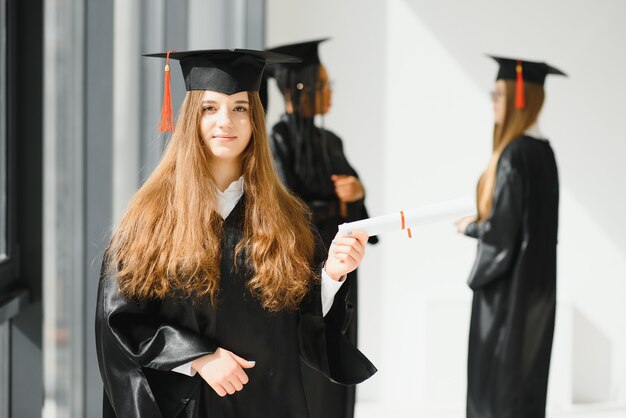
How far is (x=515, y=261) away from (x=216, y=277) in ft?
8.43

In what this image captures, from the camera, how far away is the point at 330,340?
213 centimetres

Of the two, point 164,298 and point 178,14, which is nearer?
point 164,298

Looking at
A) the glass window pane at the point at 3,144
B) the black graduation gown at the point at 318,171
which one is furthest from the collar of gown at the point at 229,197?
the black graduation gown at the point at 318,171

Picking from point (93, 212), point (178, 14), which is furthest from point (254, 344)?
point (178, 14)

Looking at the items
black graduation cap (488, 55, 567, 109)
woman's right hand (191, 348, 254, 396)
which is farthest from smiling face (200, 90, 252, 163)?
black graduation cap (488, 55, 567, 109)

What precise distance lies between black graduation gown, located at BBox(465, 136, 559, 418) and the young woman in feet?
7.52

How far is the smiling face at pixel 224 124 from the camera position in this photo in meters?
2.00

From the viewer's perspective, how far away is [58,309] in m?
3.80

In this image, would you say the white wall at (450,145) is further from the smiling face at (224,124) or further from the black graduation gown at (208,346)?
the smiling face at (224,124)

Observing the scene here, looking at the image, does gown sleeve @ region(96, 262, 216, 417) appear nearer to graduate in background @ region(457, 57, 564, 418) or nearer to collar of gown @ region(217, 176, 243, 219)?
collar of gown @ region(217, 176, 243, 219)

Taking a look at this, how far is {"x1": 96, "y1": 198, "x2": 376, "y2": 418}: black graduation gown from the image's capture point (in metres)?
1.95

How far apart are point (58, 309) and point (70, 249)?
0.28 meters

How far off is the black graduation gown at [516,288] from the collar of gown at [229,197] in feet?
7.76

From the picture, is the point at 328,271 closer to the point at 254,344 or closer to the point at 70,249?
the point at 254,344
